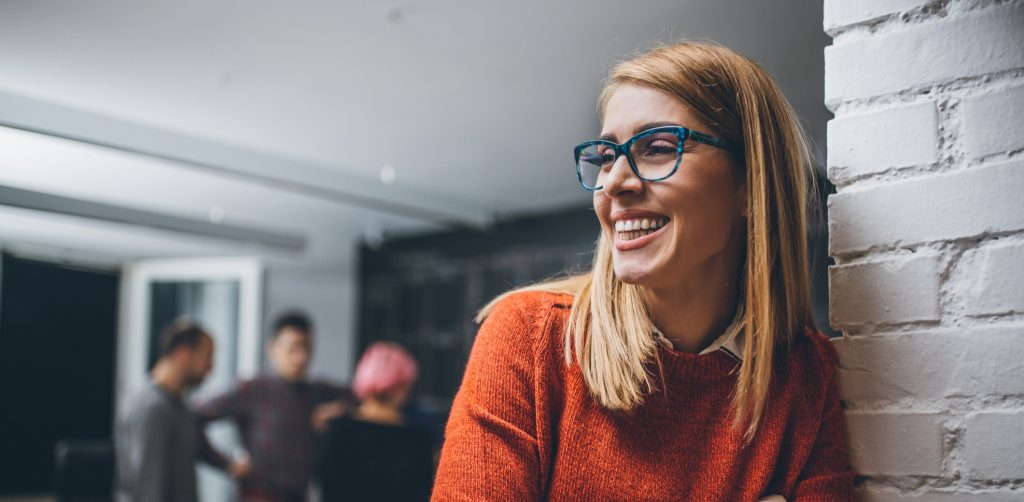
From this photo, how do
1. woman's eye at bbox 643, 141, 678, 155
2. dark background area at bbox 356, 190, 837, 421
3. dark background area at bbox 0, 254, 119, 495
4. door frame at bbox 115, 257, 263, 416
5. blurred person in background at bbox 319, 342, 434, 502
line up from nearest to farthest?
1. woman's eye at bbox 643, 141, 678, 155
2. blurred person in background at bbox 319, 342, 434, 502
3. door frame at bbox 115, 257, 263, 416
4. dark background area at bbox 356, 190, 837, 421
5. dark background area at bbox 0, 254, 119, 495

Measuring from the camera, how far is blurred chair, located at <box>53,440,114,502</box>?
14.4ft

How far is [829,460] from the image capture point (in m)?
1.09

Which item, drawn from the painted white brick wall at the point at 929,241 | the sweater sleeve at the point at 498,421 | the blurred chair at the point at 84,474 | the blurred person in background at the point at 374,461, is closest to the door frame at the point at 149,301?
the blurred chair at the point at 84,474

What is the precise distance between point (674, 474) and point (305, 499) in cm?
410

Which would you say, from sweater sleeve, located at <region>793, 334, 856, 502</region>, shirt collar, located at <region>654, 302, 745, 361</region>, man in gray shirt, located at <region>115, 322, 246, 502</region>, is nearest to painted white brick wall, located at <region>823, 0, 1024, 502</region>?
sweater sleeve, located at <region>793, 334, 856, 502</region>

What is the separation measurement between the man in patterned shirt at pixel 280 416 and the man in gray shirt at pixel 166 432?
451 millimetres

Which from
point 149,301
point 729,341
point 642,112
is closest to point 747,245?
point 729,341

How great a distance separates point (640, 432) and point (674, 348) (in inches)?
5.3

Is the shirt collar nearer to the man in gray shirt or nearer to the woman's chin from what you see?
the woman's chin

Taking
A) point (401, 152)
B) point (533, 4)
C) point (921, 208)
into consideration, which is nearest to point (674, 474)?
point (921, 208)

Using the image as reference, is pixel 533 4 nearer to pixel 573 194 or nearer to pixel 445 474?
pixel 445 474

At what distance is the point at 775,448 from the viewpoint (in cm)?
109

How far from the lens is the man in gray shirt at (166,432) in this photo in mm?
3859

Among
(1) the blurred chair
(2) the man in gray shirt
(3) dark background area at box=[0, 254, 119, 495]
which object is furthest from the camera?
(3) dark background area at box=[0, 254, 119, 495]
